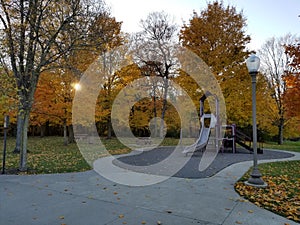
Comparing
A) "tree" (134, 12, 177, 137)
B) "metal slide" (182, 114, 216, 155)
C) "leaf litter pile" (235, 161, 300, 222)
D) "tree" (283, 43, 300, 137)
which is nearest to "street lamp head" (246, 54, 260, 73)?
"leaf litter pile" (235, 161, 300, 222)

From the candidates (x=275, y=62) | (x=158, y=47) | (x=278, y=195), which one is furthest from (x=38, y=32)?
(x=275, y=62)

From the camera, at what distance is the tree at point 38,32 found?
7.29 m

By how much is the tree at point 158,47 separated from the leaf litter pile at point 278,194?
15.6 meters

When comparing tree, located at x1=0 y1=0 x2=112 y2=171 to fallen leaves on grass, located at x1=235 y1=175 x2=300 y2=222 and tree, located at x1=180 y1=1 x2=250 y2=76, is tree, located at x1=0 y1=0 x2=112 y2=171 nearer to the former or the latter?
fallen leaves on grass, located at x1=235 y1=175 x2=300 y2=222

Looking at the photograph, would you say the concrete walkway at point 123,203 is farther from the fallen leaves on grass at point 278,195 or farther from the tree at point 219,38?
the tree at point 219,38

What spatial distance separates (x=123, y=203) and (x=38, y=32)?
19.6 feet

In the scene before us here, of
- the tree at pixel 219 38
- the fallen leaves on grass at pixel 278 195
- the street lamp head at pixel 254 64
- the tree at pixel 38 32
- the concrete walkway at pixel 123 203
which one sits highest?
the tree at pixel 219 38

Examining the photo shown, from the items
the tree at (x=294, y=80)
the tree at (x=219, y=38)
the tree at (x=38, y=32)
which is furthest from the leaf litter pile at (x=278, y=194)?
the tree at (x=219, y=38)

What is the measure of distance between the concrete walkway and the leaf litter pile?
0.73ft

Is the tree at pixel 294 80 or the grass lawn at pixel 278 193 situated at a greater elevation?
the tree at pixel 294 80

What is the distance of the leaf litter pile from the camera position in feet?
12.8

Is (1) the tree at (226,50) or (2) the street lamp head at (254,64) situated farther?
(1) the tree at (226,50)

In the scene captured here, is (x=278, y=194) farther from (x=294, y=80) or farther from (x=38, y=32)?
(x=38, y=32)

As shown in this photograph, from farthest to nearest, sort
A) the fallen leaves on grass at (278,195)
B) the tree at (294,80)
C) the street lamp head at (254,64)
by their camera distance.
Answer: the tree at (294,80)
the street lamp head at (254,64)
the fallen leaves on grass at (278,195)
